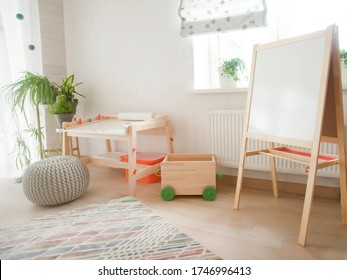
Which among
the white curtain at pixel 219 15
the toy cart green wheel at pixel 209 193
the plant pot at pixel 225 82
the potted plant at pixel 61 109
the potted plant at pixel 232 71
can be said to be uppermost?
the white curtain at pixel 219 15

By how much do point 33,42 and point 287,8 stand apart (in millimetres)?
2393

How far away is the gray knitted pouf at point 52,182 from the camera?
1.86m

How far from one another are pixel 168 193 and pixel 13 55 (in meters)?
2.02

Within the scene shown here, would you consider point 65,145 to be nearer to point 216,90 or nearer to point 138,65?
point 138,65

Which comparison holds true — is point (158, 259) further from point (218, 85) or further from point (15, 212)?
point (218, 85)

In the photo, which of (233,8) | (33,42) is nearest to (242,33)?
(233,8)

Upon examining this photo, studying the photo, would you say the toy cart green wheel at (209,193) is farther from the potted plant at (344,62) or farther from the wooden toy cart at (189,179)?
the potted plant at (344,62)

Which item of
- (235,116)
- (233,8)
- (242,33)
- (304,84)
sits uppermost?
(233,8)

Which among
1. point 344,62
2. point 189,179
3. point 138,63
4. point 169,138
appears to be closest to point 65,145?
point 169,138

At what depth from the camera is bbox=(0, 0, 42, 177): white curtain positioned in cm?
253

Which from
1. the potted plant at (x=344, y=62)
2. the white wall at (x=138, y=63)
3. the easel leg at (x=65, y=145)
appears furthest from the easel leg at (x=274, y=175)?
the easel leg at (x=65, y=145)

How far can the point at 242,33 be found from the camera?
2244 millimetres

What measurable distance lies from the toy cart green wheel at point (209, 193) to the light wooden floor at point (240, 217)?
0.12ft
